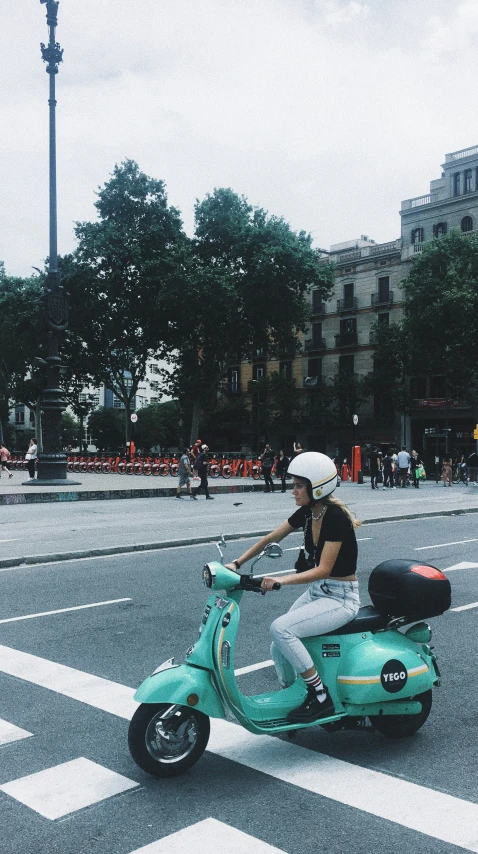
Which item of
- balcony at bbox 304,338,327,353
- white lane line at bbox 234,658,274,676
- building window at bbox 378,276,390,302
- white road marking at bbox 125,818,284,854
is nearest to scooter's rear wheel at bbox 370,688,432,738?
white road marking at bbox 125,818,284,854

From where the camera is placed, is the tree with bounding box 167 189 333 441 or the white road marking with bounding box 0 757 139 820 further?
the tree with bounding box 167 189 333 441

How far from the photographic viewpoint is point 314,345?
63531mm

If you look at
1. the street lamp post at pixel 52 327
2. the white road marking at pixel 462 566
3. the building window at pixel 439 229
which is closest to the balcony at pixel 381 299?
the building window at pixel 439 229

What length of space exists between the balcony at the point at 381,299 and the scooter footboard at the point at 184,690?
5591cm

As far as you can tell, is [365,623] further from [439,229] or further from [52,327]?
[439,229]

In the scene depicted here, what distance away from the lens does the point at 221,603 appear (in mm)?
4039

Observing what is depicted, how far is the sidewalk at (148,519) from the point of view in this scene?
12.6 m

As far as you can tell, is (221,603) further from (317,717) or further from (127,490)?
(127,490)

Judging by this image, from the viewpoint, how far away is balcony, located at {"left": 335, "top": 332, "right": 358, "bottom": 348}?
60.3 metres

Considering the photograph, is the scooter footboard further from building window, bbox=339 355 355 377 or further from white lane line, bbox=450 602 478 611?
building window, bbox=339 355 355 377

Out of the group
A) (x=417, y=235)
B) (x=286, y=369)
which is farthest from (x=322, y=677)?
(x=286, y=369)

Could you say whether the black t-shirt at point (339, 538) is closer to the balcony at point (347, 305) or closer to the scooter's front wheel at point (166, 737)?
the scooter's front wheel at point (166, 737)

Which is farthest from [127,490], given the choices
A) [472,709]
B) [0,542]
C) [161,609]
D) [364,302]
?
[364,302]

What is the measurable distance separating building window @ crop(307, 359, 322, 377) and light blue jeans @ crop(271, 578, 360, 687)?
58698 mm
